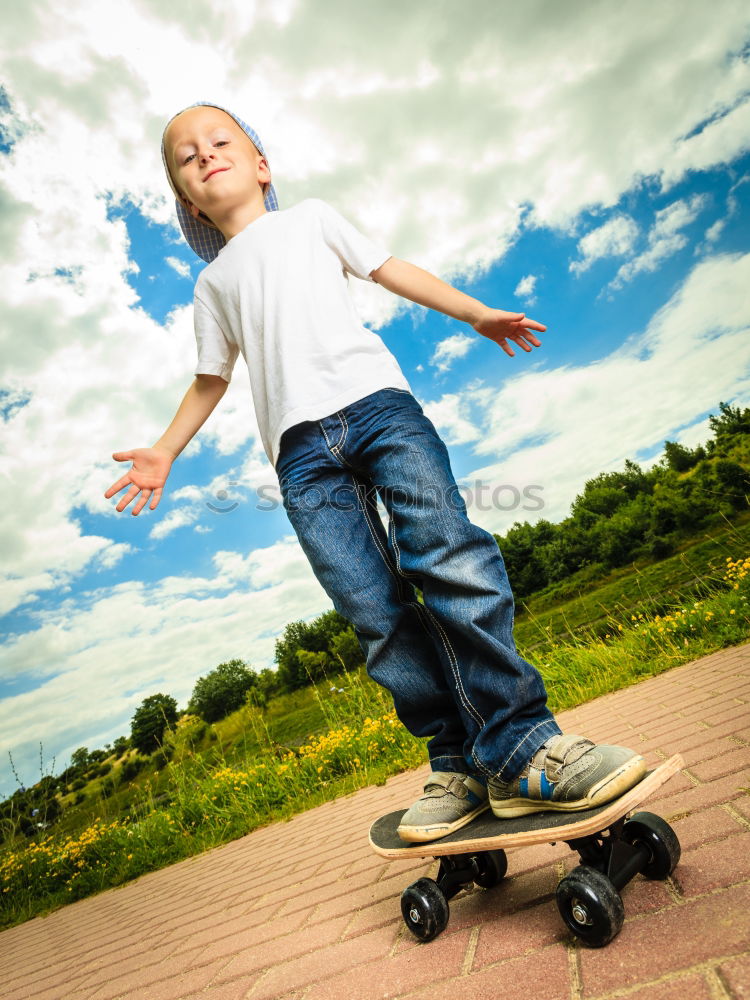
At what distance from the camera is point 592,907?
1012 millimetres

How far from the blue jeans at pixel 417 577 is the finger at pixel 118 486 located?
55 centimetres

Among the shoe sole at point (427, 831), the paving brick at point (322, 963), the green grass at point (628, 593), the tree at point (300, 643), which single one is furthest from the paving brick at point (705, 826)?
the tree at point (300, 643)

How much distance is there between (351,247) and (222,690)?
8256 millimetres

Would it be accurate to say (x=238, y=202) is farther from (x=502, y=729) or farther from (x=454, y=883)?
(x=454, y=883)

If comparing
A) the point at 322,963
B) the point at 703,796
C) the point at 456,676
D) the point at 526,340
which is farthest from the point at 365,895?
the point at 526,340

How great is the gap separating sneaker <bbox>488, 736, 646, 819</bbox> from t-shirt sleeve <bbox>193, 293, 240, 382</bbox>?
4.74ft

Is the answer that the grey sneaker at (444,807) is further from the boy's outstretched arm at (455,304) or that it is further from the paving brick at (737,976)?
the boy's outstretched arm at (455,304)

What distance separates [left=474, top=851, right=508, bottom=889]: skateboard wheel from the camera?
145 centimetres

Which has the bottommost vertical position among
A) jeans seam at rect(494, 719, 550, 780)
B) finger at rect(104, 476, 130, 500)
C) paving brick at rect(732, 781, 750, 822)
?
paving brick at rect(732, 781, 750, 822)

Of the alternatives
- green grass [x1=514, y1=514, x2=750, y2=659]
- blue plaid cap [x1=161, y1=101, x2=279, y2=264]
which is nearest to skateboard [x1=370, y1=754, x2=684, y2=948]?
blue plaid cap [x1=161, y1=101, x2=279, y2=264]

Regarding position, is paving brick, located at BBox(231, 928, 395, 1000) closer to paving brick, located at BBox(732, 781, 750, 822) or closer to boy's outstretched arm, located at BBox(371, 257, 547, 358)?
paving brick, located at BBox(732, 781, 750, 822)

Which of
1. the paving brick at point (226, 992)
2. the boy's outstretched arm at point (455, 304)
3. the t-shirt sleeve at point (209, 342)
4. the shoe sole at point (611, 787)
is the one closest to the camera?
the shoe sole at point (611, 787)

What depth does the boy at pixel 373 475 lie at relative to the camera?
1364 mm

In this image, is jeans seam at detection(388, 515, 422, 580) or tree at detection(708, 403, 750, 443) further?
tree at detection(708, 403, 750, 443)
